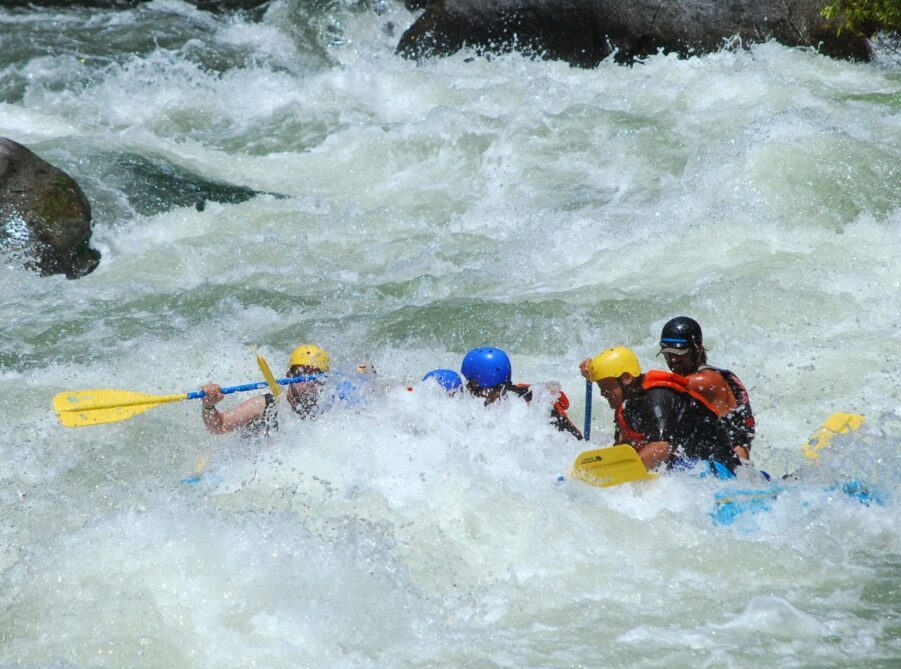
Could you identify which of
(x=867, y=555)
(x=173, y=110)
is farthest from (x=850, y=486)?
(x=173, y=110)

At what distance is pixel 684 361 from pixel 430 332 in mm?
2188

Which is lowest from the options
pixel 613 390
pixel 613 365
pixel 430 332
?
pixel 430 332

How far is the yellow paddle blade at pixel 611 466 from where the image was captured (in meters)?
4.31

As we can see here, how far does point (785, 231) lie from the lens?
7.00 meters

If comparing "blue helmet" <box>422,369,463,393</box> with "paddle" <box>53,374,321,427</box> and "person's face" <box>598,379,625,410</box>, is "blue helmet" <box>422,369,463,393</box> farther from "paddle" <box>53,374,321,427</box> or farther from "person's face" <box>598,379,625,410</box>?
"person's face" <box>598,379,625,410</box>

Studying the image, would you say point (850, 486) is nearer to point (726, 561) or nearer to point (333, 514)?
point (726, 561)

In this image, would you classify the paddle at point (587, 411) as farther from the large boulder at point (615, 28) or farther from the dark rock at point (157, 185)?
the large boulder at point (615, 28)

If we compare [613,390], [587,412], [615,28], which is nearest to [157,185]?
[615,28]

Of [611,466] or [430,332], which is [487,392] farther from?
[430,332]

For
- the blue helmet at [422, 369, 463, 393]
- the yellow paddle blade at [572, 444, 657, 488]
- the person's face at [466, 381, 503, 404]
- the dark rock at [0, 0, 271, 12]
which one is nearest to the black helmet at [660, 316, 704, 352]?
the yellow paddle blade at [572, 444, 657, 488]

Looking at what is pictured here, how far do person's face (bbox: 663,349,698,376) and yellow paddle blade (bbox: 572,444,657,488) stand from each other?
58 cm

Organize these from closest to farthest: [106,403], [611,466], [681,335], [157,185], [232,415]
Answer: [611,466] < [681,335] < [106,403] < [232,415] < [157,185]

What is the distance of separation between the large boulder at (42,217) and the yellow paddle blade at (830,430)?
5.23 metres

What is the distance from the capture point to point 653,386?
14.5 ft
